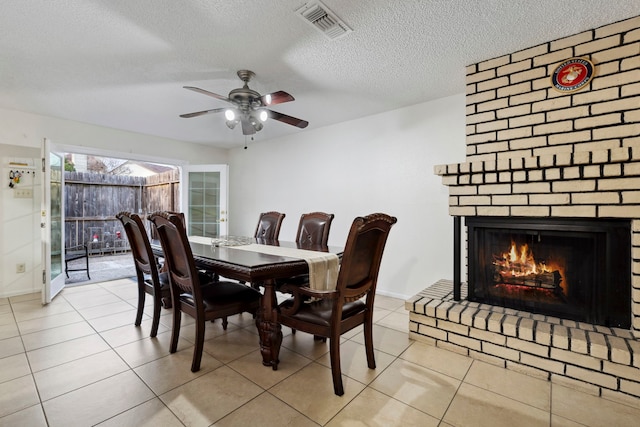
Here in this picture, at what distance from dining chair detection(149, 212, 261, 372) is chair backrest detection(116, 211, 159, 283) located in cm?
32

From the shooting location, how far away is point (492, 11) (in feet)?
5.94

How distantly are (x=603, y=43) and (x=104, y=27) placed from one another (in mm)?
3357

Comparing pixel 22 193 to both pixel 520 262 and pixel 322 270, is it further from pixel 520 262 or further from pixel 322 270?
pixel 520 262

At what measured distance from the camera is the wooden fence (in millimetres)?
6328

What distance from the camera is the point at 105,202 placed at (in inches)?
269

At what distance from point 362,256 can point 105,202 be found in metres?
7.38

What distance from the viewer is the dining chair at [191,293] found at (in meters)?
1.78

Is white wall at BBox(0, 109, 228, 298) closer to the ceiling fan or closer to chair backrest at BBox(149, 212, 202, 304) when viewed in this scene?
the ceiling fan

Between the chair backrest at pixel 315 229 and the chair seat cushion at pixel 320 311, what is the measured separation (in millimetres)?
1077

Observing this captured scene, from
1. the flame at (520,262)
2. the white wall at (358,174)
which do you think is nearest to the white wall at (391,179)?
the white wall at (358,174)

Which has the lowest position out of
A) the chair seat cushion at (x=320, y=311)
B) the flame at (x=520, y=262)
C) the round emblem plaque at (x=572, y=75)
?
the chair seat cushion at (x=320, y=311)

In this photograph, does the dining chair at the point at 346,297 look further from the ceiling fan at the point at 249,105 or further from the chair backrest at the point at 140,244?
the ceiling fan at the point at 249,105

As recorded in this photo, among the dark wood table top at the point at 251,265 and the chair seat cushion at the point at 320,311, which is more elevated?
the dark wood table top at the point at 251,265

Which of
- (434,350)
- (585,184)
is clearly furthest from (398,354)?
(585,184)
